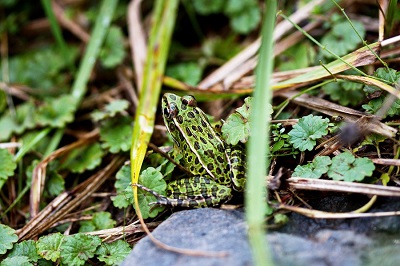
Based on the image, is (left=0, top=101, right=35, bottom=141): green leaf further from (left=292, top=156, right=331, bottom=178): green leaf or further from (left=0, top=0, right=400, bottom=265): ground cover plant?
(left=292, top=156, right=331, bottom=178): green leaf

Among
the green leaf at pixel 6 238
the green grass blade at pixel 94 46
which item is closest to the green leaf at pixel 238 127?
the green leaf at pixel 6 238

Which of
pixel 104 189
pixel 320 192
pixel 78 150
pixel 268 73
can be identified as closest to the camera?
pixel 268 73

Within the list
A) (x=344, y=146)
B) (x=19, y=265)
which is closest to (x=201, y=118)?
(x=344, y=146)

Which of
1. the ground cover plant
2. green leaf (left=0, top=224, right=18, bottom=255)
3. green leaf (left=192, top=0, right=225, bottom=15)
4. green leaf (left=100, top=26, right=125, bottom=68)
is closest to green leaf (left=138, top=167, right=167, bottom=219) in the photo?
the ground cover plant

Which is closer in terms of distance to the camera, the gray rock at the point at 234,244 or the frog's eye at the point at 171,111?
the gray rock at the point at 234,244

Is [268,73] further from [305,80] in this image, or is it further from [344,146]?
[305,80]

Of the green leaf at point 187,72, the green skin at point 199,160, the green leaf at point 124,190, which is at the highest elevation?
the green leaf at point 187,72

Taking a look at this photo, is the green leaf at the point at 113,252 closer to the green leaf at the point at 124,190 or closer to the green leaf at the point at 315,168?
the green leaf at the point at 124,190

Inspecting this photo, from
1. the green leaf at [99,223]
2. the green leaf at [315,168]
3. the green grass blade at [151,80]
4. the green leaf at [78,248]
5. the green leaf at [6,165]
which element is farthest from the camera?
the green leaf at [6,165]
